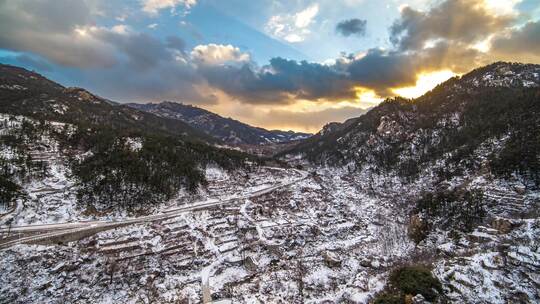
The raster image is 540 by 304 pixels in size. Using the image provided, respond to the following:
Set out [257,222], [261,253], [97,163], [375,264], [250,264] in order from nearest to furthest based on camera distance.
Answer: [375,264]
[250,264]
[261,253]
[257,222]
[97,163]

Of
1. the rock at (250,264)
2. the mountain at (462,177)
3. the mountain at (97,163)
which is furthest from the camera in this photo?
the mountain at (97,163)

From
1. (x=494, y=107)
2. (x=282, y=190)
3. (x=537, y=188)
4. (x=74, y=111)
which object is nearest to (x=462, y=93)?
(x=494, y=107)

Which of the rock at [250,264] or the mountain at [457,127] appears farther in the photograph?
the mountain at [457,127]

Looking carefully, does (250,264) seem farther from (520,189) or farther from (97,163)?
(520,189)

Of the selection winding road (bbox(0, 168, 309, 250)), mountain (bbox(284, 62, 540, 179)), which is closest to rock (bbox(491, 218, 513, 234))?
mountain (bbox(284, 62, 540, 179))

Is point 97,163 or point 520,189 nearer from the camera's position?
point 520,189

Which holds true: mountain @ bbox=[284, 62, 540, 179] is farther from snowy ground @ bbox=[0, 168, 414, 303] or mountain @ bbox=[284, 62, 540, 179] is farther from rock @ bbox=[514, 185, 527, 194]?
snowy ground @ bbox=[0, 168, 414, 303]

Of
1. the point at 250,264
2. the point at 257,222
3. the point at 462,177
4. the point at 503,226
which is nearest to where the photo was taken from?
the point at 503,226

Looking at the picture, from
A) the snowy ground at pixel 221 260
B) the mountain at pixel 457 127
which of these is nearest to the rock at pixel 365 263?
the snowy ground at pixel 221 260

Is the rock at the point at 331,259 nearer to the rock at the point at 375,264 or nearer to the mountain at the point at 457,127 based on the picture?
the rock at the point at 375,264

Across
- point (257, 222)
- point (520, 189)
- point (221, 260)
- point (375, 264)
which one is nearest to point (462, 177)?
point (520, 189)

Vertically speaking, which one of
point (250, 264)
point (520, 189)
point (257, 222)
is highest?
point (520, 189)

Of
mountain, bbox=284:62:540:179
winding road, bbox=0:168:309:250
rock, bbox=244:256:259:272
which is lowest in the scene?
rock, bbox=244:256:259:272
